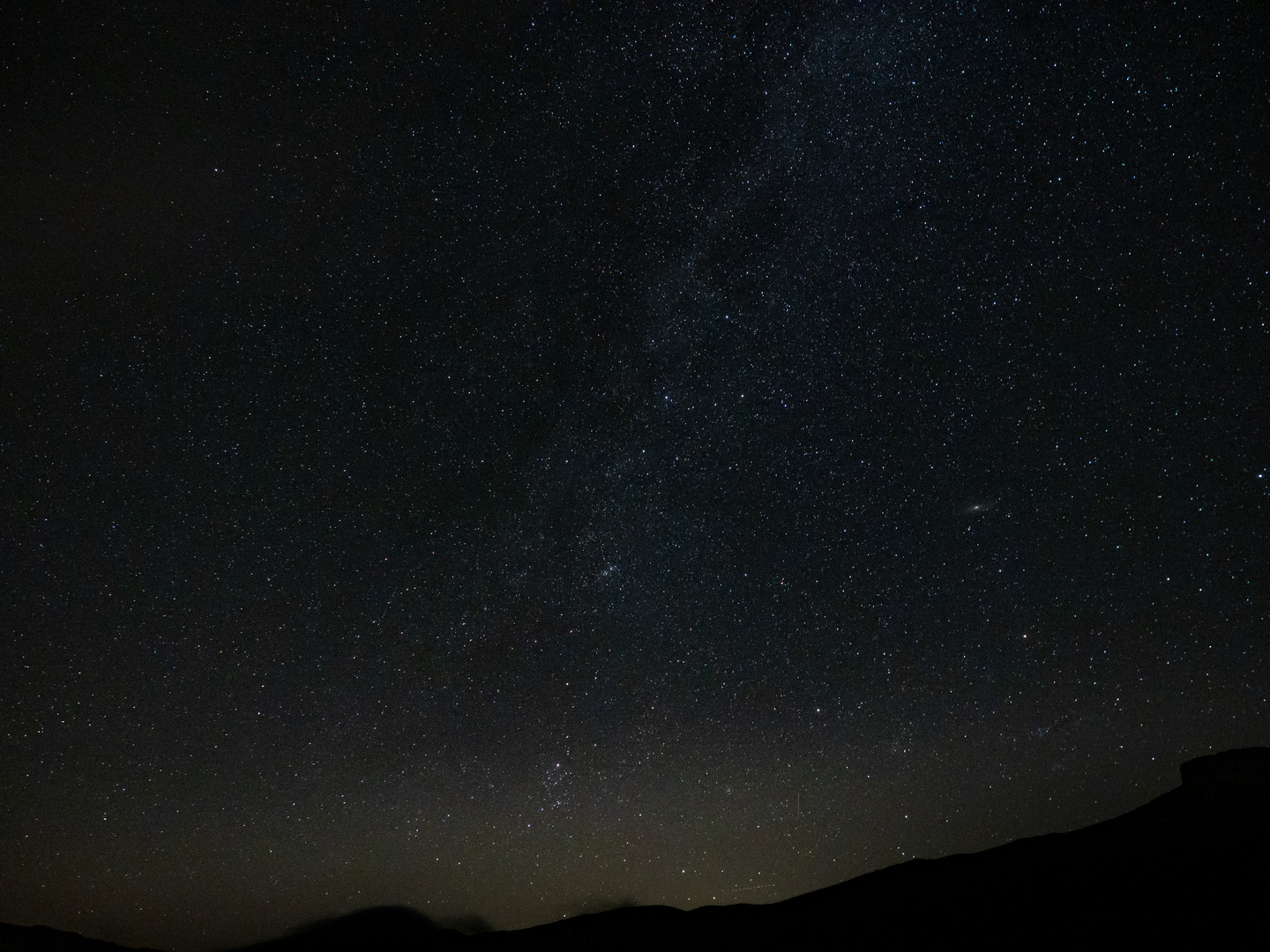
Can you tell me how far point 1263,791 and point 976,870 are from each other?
501cm

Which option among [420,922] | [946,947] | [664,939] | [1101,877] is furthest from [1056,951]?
[420,922]

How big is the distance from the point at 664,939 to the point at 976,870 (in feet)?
20.0

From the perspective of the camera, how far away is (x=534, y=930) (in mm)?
15906

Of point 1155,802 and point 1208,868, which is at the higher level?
point 1155,802

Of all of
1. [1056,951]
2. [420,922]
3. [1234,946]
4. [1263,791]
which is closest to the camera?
[1234,946]

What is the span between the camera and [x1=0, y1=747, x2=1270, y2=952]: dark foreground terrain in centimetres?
987

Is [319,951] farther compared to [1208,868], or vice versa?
[319,951]

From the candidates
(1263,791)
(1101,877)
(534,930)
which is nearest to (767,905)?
(534,930)

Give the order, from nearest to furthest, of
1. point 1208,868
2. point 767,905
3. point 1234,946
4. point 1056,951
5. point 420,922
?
point 1234,946 → point 1056,951 → point 1208,868 → point 767,905 → point 420,922

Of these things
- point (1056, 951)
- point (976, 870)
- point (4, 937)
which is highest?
point (4, 937)

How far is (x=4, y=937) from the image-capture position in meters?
12.5

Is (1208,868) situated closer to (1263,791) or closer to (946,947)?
(1263,791)

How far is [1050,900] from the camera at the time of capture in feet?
36.7

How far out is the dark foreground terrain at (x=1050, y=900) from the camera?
9.87 metres
